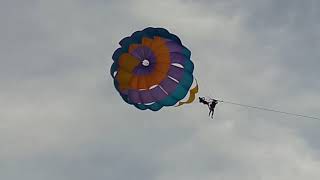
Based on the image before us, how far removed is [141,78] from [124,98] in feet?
5.73

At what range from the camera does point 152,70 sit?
83.9 metres

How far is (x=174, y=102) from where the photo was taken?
8300cm

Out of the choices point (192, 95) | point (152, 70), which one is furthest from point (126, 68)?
point (192, 95)

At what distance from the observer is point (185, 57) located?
83188 millimetres

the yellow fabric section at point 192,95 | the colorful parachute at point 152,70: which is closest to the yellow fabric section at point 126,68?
the colorful parachute at point 152,70

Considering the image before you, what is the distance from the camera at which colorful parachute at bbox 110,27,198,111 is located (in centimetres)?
8312

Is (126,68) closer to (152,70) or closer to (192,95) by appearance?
(152,70)

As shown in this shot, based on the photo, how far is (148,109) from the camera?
82812mm

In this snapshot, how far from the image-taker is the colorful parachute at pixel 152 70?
83125 mm

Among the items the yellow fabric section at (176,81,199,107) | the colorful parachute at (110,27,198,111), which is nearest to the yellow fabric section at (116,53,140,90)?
the colorful parachute at (110,27,198,111)

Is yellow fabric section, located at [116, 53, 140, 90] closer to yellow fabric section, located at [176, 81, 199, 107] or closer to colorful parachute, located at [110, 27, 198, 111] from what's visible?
colorful parachute, located at [110, 27, 198, 111]

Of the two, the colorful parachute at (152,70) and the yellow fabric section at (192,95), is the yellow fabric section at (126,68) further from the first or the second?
the yellow fabric section at (192,95)

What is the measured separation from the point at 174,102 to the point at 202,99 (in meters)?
2.58

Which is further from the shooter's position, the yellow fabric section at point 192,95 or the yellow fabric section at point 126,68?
the yellow fabric section at point 126,68
